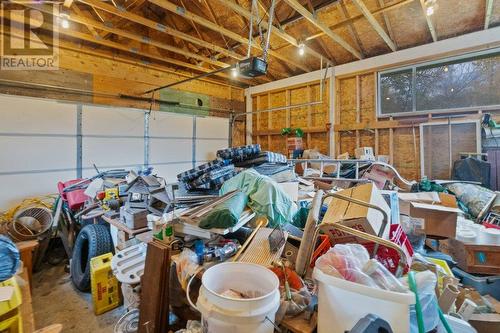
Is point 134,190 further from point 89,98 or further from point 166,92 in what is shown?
point 166,92

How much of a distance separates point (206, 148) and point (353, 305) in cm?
639

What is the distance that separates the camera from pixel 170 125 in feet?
20.6

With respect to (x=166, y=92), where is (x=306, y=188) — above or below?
below

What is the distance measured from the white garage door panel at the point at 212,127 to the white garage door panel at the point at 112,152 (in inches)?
63.5

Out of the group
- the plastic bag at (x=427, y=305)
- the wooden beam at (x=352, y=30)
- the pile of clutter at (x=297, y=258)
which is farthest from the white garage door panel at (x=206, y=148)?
the plastic bag at (x=427, y=305)

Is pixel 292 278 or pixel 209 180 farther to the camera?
pixel 209 180

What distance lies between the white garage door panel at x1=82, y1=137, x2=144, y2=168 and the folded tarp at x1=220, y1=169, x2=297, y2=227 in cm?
411

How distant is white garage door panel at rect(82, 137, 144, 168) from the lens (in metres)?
4.99

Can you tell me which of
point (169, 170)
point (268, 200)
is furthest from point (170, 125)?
point (268, 200)

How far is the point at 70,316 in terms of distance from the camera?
2.39 m

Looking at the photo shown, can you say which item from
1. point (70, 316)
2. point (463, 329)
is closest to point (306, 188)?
point (463, 329)

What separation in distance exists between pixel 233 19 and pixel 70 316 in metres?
5.13

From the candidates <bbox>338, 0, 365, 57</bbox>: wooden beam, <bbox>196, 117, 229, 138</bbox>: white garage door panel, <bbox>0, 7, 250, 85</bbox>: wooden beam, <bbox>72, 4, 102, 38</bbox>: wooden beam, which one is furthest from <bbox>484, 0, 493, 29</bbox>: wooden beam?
<bbox>72, 4, 102, 38</bbox>: wooden beam
